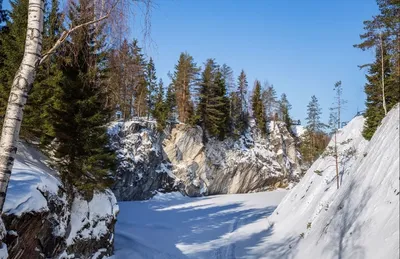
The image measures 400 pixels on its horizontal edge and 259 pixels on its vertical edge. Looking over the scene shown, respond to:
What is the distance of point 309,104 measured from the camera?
61.6 metres

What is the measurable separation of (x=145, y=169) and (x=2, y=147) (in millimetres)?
26768

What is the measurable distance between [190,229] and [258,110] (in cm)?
3282

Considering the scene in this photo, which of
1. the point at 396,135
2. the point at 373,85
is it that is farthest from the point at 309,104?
the point at 396,135

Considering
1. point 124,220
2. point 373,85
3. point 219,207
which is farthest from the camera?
point 219,207

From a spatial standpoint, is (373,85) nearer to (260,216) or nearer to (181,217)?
(260,216)

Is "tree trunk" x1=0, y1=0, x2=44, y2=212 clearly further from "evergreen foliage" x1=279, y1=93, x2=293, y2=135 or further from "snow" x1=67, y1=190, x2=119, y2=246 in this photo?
"evergreen foliage" x1=279, y1=93, x2=293, y2=135

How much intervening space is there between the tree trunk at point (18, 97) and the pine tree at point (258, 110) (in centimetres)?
4400

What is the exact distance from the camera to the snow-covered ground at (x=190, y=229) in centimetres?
1323

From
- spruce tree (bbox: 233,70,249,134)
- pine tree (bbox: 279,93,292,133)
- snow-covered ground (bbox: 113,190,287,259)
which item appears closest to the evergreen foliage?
pine tree (bbox: 279,93,292,133)

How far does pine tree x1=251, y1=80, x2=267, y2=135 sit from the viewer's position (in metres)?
46.3

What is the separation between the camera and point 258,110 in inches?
1874

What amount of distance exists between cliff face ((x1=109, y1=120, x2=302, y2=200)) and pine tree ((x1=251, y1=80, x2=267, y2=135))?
1.38m

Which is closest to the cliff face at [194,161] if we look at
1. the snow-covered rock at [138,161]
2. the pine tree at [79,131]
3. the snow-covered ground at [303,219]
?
the snow-covered rock at [138,161]

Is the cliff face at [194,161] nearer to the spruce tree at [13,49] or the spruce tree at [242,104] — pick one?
the spruce tree at [242,104]
